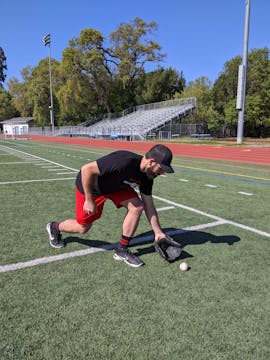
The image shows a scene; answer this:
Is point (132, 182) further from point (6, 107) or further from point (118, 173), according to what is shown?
point (6, 107)

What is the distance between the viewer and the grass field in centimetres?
200

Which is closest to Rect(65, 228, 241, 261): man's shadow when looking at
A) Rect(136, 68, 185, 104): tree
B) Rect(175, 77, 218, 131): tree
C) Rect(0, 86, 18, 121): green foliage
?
Rect(175, 77, 218, 131): tree

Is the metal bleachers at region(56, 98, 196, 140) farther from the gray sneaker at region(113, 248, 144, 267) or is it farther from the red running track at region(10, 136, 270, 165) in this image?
the gray sneaker at region(113, 248, 144, 267)

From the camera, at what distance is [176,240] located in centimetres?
386

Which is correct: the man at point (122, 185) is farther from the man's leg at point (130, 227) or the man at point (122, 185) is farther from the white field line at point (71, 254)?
the white field line at point (71, 254)

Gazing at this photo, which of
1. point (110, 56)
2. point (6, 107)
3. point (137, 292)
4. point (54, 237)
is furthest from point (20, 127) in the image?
point (137, 292)

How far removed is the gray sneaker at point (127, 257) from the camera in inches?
123

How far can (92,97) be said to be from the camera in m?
53.0

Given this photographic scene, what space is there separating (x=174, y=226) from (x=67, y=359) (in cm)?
277

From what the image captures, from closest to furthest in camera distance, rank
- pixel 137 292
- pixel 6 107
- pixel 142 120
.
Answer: pixel 137 292 → pixel 142 120 → pixel 6 107

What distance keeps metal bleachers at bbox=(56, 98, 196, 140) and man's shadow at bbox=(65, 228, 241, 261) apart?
1275 inches

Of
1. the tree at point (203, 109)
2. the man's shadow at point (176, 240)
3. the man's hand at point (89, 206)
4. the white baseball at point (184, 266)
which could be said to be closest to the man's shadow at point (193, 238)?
the man's shadow at point (176, 240)

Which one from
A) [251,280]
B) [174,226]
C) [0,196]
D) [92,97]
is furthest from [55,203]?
[92,97]

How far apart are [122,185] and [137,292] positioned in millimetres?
1047
